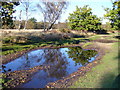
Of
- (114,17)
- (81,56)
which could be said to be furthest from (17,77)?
(114,17)

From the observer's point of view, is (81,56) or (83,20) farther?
(83,20)

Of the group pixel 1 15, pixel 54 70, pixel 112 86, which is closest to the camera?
pixel 112 86

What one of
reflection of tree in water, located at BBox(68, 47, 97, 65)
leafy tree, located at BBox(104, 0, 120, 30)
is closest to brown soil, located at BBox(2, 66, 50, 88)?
reflection of tree in water, located at BBox(68, 47, 97, 65)

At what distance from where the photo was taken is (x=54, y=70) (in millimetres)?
8750

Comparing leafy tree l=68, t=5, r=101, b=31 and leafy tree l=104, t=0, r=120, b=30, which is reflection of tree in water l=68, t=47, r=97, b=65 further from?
leafy tree l=68, t=5, r=101, b=31

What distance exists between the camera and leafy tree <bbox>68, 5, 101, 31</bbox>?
35250 millimetres

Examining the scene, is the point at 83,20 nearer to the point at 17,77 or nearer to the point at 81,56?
the point at 81,56

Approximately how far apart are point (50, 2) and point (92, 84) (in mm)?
31141

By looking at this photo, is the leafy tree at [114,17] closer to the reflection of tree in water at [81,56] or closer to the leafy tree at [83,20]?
the reflection of tree in water at [81,56]

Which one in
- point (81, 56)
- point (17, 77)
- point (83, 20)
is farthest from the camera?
point (83, 20)

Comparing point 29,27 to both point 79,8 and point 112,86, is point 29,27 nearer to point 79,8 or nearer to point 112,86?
point 79,8

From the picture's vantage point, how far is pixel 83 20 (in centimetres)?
3584

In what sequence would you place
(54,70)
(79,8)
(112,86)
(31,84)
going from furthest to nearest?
(79,8), (54,70), (31,84), (112,86)

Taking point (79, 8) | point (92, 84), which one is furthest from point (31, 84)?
point (79, 8)
